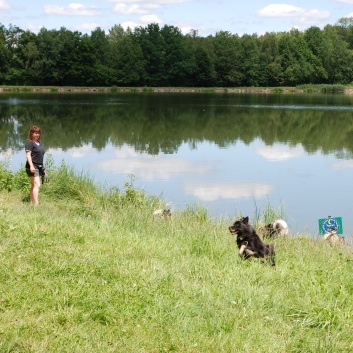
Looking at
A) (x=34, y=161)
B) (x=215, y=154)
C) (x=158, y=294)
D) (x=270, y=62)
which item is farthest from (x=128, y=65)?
(x=158, y=294)

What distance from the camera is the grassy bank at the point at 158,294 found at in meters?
5.20

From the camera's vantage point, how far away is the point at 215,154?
25734 millimetres

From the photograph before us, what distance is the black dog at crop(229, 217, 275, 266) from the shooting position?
754 cm

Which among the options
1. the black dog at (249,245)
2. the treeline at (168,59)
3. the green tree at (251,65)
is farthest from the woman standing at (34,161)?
the green tree at (251,65)

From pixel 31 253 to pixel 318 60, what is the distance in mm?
106316

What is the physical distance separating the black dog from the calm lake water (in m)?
5.10

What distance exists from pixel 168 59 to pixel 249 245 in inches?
3833

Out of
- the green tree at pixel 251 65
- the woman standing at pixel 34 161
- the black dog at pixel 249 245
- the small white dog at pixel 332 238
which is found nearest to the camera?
the black dog at pixel 249 245

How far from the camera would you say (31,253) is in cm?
708

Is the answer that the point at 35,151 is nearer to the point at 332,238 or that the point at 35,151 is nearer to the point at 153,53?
the point at 332,238

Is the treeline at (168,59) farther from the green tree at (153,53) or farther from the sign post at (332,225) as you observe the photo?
the sign post at (332,225)

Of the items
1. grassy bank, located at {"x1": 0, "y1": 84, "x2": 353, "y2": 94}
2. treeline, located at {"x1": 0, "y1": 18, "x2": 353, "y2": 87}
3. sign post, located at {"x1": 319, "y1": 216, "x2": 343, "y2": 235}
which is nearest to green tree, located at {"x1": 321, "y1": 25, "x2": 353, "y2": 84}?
treeline, located at {"x1": 0, "y1": 18, "x2": 353, "y2": 87}

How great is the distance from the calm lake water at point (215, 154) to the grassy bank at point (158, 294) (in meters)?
5.32

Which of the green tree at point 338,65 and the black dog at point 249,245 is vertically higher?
the green tree at point 338,65
